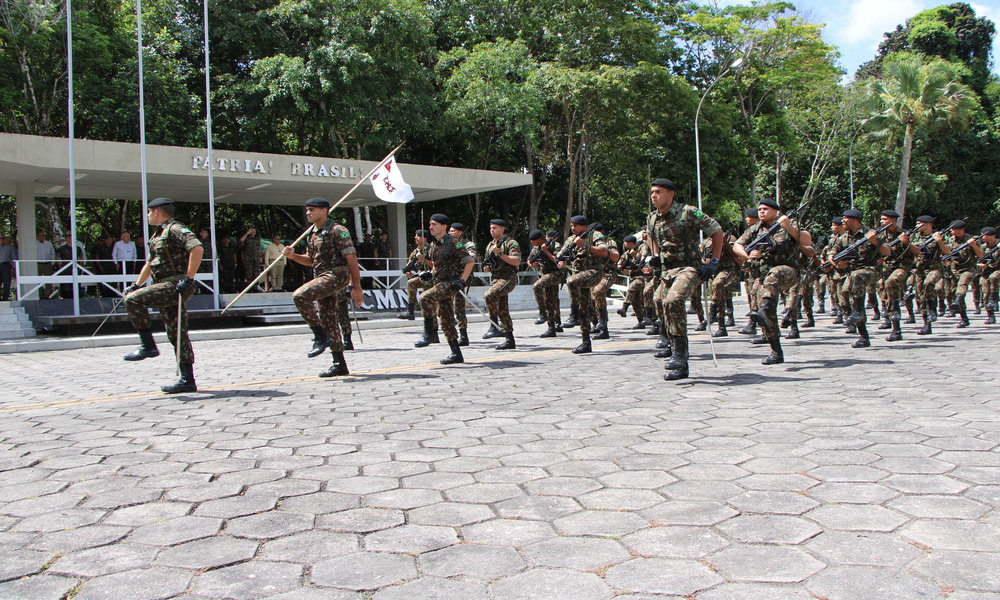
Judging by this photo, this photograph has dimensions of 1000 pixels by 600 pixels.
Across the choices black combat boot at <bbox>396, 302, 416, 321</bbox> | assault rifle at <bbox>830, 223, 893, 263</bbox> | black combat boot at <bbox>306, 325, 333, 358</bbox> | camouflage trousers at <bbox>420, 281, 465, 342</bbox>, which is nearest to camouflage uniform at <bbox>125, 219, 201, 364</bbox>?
black combat boot at <bbox>306, 325, 333, 358</bbox>

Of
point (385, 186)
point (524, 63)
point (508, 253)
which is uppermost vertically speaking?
point (524, 63)

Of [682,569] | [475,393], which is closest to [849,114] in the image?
[475,393]

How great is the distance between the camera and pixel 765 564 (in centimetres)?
292

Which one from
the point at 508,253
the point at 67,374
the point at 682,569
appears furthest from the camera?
the point at 508,253

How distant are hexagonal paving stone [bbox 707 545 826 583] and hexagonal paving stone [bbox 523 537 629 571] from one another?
373 millimetres

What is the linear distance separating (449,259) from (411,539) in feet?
24.0

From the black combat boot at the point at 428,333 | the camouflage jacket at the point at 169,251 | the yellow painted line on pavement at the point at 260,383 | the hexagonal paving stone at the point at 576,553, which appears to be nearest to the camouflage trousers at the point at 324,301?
the yellow painted line on pavement at the point at 260,383

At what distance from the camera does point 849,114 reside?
41.3 metres

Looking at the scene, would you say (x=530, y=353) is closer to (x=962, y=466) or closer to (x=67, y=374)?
(x=67, y=374)

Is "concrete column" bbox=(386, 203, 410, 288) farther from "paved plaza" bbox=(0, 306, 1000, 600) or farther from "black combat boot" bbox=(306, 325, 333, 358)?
"paved plaza" bbox=(0, 306, 1000, 600)

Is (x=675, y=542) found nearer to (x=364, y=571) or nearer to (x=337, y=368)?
(x=364, y=571)

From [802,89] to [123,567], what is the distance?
44.4 meters

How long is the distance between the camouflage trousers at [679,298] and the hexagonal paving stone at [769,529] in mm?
4341

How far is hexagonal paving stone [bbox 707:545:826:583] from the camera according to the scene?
2.81 metres
